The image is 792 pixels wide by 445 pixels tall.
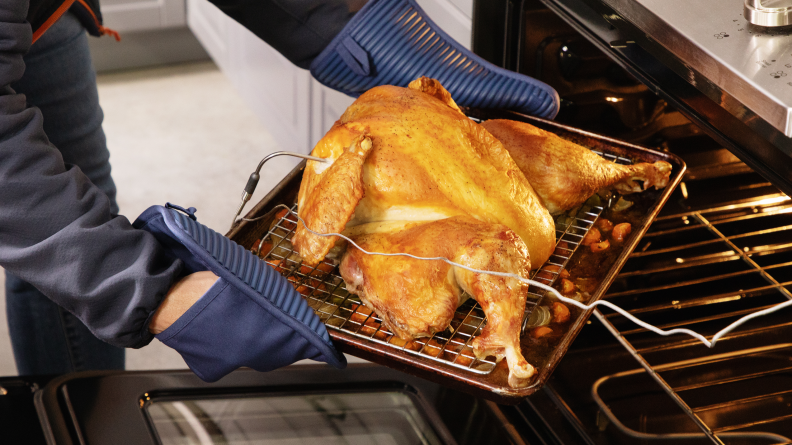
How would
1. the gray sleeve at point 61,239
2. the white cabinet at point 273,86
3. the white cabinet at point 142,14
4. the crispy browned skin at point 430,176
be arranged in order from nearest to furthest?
1. the gray sleeve at point 61,239
2. the crispy browned skin at point 430,176
3. the white cabinet at point 273,86
4. the white cabinet at point 142,14

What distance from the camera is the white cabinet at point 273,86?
2133mm

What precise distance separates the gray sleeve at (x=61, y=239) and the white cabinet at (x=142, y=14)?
2634 mm

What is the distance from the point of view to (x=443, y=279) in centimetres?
86

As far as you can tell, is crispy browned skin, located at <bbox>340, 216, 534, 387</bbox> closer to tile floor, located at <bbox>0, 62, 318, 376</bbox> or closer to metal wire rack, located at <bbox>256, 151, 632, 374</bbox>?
metal wire rack, located at <bbox>256, 151, 632, 374</bbox>

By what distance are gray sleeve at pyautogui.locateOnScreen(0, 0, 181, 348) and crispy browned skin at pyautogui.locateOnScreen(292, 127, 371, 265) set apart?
16 cm

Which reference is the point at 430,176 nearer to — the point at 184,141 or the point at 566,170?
the point at 566,170

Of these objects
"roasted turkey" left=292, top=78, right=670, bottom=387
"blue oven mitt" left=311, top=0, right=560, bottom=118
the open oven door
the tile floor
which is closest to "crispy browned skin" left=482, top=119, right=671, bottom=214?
"roasted turkey" left=292, top=78, right=670, bottom=387

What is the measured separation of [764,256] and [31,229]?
106cm

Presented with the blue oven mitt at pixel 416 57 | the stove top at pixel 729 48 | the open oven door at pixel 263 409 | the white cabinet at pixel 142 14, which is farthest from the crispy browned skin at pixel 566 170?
the white cabinet at pixel 142 14

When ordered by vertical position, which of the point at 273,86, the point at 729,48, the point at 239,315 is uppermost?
the point at 729,48

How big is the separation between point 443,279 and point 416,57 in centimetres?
46

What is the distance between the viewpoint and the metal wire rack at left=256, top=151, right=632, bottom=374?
32.4 inches

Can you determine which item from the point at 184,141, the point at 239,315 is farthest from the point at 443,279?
the point at 184,141

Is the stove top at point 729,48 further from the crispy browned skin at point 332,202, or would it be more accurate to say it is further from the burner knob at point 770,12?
the crispy browned skin at point 332,202
